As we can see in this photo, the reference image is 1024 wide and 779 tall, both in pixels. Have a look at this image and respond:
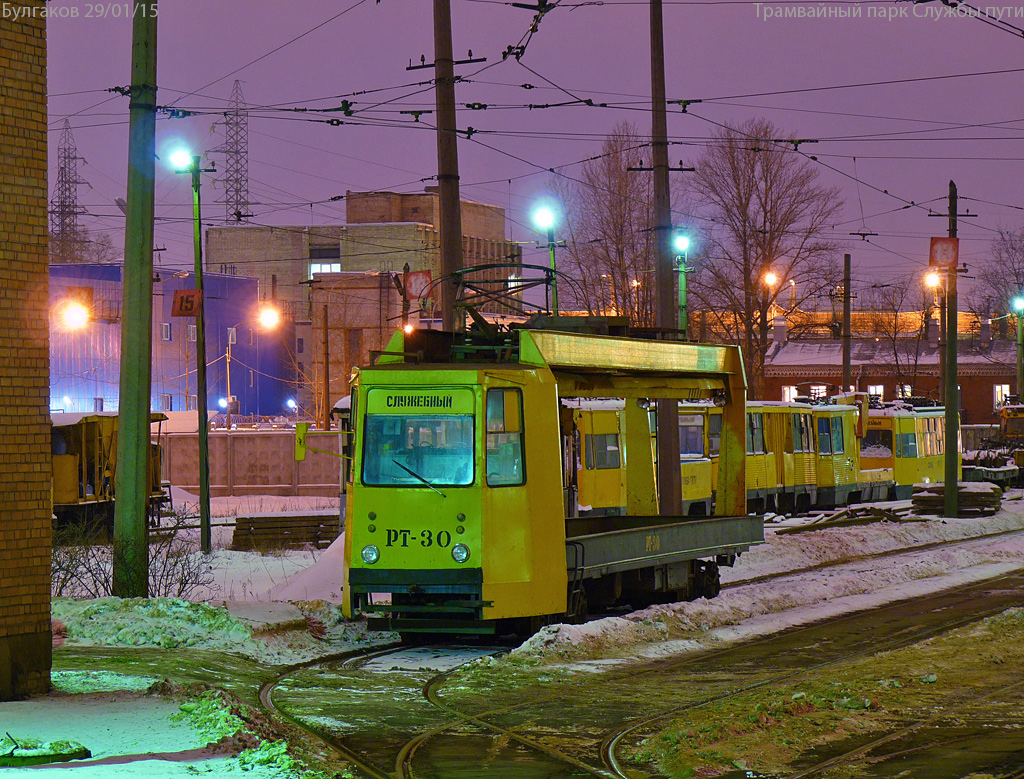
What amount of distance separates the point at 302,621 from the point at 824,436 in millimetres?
25094

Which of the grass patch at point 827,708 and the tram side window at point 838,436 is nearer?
the grass patch at point 827,708

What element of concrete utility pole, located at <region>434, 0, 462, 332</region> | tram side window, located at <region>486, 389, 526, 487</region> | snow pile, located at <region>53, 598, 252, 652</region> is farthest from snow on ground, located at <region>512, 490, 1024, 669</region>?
concrete utility pole, located at <region>434, 0, 462, 332</region>

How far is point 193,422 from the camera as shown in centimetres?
5009

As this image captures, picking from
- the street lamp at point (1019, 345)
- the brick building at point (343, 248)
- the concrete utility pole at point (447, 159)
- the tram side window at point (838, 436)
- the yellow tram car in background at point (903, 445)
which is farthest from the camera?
the brick building at point (343, 248)

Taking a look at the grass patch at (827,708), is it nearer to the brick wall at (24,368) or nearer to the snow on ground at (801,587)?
the snow on ground at (801,587)

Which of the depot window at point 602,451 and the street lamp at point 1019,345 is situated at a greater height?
the street lamp at point 1019,345

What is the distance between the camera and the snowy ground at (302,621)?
8211mm

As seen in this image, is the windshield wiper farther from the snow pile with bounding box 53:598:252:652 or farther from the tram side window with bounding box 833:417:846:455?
the tram side window with bounding box 833:417:846:455

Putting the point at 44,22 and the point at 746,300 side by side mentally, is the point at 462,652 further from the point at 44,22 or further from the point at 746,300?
the point at 746,300

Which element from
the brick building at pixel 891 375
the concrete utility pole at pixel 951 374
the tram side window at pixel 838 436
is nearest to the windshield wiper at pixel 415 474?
the concrete utility pole at pixel 951 374

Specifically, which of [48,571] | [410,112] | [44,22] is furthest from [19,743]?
[410,112]

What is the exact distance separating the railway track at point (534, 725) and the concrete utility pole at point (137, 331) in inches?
102

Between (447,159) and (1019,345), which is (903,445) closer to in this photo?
(1019,345)

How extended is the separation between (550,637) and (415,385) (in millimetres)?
2902
